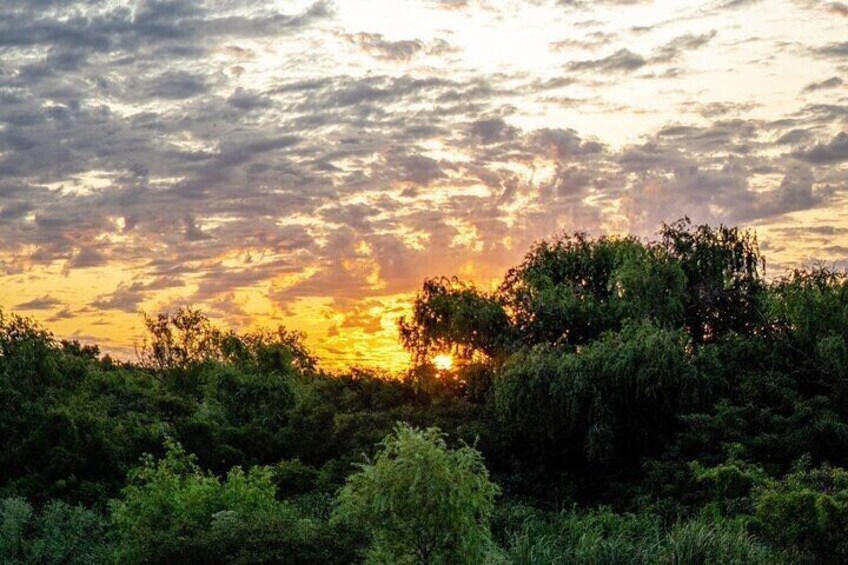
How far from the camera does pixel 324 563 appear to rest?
15.5 metres

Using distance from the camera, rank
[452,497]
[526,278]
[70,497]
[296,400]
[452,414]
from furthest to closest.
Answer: [526,278] → [296,400] → [452,414] → [70,497] → [452,497]

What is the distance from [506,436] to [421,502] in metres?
15.7

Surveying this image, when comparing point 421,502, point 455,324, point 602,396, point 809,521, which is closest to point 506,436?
point 602,396

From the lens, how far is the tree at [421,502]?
1155 centimetres

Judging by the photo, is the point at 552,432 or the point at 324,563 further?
the point at 552,432

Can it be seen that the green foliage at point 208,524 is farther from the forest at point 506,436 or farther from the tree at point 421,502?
the tree at point 421,502

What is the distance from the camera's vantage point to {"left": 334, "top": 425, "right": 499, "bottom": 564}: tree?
37.9 feet

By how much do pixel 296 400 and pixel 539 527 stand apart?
1522cm

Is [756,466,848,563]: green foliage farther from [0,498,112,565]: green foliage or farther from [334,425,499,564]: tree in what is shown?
[0,498,112,565]: green foliage

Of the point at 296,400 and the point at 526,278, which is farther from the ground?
the point at 526,278

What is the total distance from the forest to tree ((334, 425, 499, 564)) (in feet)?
0.09

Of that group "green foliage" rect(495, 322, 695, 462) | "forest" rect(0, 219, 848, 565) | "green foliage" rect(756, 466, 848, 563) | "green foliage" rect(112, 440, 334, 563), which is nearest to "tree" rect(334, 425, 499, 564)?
"forest" rect(0, 219, 848, 565)

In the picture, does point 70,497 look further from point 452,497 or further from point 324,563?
point 452,497

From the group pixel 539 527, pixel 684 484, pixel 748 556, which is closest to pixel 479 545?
pixel 748 556
